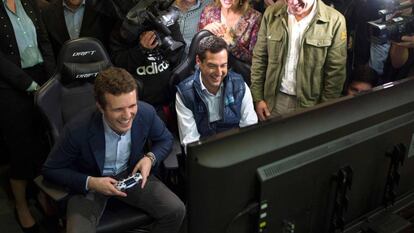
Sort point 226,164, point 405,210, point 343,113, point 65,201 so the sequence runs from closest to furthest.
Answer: point 226,164
point 343,113
point 405,210
point 65,201

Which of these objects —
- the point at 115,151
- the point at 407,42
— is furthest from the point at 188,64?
the point at 407,42

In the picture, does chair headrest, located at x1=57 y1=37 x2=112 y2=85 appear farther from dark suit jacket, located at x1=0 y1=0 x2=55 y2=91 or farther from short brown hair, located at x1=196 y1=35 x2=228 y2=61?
short brown hair, located at x1=196 y1=35 x2=228 y2=61

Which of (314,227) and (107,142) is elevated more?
(314,227)

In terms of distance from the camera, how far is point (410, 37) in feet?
6.68

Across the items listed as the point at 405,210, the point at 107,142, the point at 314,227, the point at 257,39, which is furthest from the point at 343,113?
the point at 257,39

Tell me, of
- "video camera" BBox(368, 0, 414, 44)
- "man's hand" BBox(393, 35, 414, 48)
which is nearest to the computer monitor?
"video camera" BBox(368, 0, 414, 44)

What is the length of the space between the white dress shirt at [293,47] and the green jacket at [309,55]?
0.07 feet

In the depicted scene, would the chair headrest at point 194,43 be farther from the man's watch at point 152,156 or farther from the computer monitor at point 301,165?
the computer monitor at point 301,165

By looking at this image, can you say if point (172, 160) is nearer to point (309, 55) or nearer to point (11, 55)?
point (309, 55)

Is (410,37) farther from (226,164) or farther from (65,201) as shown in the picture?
(65,201)

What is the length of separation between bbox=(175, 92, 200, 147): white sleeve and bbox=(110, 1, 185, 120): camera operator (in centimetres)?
28

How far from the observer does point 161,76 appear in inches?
94.4

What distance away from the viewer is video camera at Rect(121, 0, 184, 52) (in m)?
2.21

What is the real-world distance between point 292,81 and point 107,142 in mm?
1011
